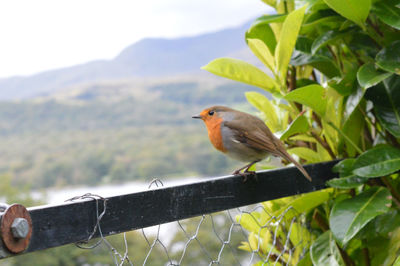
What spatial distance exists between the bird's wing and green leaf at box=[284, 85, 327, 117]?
0.75 feet

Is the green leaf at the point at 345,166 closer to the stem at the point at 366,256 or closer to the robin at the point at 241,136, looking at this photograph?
the robin at the point at 241,136

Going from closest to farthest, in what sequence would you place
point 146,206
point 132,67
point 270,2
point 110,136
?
1. point 146,206
2. point 270,2
3. point 110,136
4. point 132,67

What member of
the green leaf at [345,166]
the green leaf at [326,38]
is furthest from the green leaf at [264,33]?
the green leaf at [345,166]

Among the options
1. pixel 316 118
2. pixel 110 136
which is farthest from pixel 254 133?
pixel 110 136

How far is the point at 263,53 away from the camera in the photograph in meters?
1.64

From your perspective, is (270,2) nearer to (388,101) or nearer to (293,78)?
(293,78)

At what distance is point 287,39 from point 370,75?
0.29 meters

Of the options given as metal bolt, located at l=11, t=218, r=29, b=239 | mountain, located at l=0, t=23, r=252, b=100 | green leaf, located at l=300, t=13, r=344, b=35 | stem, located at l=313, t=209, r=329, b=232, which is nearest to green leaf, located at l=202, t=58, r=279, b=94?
green leaf, located at l=300, t=13, r=344, b=35

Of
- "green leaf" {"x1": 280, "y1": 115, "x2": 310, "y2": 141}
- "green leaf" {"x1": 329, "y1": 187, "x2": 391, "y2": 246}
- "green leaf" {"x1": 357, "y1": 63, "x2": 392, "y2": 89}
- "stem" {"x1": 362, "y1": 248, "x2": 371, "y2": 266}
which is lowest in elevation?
"stem" {"x1": 362, "y1": 248, "x2": 371, "y2": 266}

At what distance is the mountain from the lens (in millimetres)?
33031

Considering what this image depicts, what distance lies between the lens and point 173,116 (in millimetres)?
24500

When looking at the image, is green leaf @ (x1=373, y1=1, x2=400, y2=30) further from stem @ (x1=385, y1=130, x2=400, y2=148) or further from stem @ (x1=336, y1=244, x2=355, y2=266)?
stem @ (x1=336, y1=244, x2=355, y2=266)

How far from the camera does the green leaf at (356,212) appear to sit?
1.39 m

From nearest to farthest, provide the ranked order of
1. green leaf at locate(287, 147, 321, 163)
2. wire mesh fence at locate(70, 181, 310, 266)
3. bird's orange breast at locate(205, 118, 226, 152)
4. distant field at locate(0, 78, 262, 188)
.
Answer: wire mesh fence at locate(70, 181, 310, 266)
green leaf at locate(287, 147, 321, 163)
bird's orange breast at locate(205, 118, 226, 152)
distant field at locate(0, 78, 262, 188)
